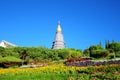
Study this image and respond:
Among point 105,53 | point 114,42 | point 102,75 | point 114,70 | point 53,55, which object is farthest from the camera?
point 114,42

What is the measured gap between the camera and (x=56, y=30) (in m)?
60.0

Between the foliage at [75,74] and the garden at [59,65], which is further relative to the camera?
the garden at [59,65]

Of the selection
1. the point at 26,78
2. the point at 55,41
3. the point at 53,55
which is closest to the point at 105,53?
the point at 53,55

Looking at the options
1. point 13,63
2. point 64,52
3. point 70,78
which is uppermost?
point 64,52

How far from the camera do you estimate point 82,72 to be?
59.6 feet

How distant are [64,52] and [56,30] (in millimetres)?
19589

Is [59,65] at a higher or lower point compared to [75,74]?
higher

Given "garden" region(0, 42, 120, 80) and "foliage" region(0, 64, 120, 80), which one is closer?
"foliage" region(0, 64, 120, 80)

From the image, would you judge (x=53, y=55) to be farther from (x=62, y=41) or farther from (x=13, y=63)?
(x=62, y=41)

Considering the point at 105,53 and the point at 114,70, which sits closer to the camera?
the point at 114,70

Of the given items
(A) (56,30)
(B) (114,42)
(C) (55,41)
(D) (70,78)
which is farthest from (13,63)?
(A) (56,30)

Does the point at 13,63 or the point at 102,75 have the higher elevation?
the point at 13,63

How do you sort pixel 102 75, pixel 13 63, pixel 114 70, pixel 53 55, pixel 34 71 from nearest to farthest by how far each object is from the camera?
pixel 102 75
pixel 114 70
pixel 34 71
pixel 13 63
pixel 53 55

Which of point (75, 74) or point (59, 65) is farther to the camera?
point (59, 65)
